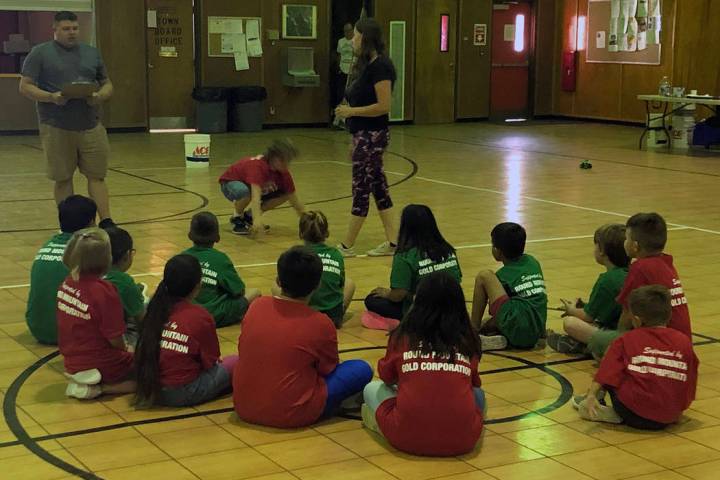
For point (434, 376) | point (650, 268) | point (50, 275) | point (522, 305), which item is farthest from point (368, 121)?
point (434, 376)

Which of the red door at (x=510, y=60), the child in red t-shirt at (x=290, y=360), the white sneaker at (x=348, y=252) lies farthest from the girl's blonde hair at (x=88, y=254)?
the red door at (x=510, y=60)

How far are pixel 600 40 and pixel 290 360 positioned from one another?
60.5 ft

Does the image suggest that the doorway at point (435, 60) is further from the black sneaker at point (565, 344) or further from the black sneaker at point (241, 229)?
the black sneaker at point (565, 344)

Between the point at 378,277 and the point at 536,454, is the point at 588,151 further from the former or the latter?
the point at 536,454

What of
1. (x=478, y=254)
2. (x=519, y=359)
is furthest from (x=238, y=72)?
(x=519, y=359)

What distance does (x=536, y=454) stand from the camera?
14.2 feet

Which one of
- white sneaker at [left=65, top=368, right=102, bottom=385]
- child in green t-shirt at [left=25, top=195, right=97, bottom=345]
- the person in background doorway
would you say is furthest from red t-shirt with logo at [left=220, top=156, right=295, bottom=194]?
the person in background doorway

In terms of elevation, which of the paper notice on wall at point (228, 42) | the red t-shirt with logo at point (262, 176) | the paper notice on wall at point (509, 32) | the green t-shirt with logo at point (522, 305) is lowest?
the green t-shirt with logo at point (522, 305)

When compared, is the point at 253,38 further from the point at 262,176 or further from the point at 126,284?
the point at 126,284

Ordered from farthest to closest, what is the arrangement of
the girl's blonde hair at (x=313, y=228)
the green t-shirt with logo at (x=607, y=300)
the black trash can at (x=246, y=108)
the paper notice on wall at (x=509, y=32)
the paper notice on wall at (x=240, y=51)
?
the paper notice on wall at (x=509, y=32) → the paper notice on wall at (x=240, y=51) → the black trash can at (x=246, y=108) → the girl's blonde hair at (x=313, y=228) → the green t-shirt with logo at (x=607, y=300)

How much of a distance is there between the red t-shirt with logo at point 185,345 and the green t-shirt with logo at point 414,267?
4.64 ft

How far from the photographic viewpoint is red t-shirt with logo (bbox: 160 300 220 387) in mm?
4711

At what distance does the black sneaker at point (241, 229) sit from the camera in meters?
9.33

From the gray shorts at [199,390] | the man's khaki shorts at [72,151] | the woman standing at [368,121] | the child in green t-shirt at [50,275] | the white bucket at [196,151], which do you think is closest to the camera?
the gray shorts at [199,390]
